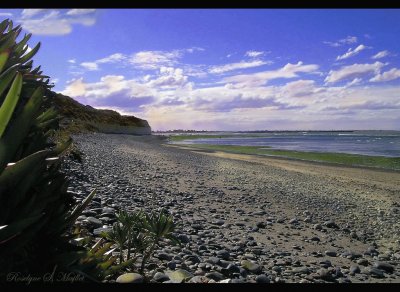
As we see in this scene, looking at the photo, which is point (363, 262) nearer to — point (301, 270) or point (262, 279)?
point (301, 270)

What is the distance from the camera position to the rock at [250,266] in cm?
497

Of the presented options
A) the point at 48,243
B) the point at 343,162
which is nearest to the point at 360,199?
the point at 48,243

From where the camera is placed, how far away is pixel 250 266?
16.6 feet

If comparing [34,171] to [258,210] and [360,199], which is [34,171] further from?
[360,199]

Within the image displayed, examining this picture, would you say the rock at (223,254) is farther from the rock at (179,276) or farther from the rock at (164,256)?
the rock at (179,276)

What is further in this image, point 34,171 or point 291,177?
point 291,177

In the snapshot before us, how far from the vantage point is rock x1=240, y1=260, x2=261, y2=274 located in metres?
4.97

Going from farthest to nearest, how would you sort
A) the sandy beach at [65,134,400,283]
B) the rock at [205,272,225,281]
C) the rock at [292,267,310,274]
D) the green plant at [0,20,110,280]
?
the rock at [292,267,310,274]
the sandy beach at [65,134,400,283]
the rock at [205,272,225,281]
the green plant at [0,20,110,280]

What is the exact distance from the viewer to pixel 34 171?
5.07 feet

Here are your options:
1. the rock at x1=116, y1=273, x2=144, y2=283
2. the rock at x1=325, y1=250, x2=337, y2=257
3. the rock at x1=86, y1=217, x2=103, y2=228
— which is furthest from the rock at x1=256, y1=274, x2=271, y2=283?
the rock at x1=325, y1=250, x2=337, y2=257

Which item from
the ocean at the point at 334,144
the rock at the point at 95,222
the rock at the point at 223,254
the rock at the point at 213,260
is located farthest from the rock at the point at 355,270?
the ocean at the point at 334,144

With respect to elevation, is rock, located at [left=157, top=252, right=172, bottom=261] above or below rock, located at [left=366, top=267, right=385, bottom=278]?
above

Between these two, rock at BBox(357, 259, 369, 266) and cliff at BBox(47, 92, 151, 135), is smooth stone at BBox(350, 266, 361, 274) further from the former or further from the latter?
cliff at BBox(47, 92, 151, 135)

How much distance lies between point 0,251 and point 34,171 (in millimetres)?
333
